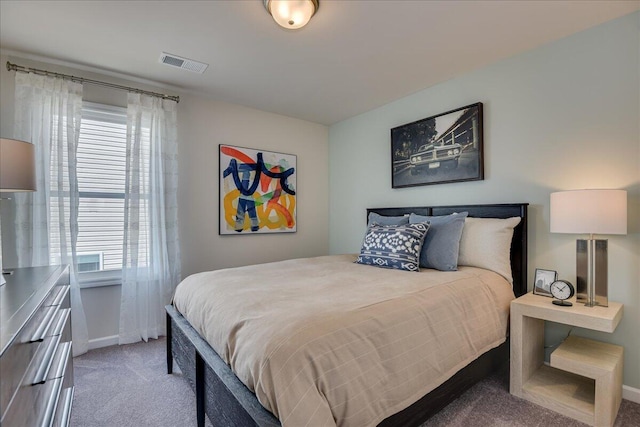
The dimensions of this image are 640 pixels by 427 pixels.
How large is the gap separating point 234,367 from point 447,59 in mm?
2761

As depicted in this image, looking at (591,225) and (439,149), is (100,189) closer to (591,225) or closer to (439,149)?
(439,149)

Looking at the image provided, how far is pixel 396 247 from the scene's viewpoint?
8.05 ft

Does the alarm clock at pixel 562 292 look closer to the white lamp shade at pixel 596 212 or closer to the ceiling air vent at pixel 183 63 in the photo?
the white lamp shade at pixel 596 212

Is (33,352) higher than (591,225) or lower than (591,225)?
lower

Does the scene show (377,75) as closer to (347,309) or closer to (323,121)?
(323,121)

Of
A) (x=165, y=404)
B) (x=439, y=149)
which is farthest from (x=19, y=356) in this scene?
(x=439, y=149)

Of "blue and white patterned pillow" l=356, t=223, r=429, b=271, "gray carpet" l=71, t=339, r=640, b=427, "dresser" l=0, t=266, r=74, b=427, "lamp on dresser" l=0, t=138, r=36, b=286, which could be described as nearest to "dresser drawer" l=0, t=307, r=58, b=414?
"dresser" l=0, t=266, r=74, b=427

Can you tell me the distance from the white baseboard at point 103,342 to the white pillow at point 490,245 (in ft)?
10.5

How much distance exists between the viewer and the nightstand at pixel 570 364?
1653 millimetres

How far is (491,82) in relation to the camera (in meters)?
2.65

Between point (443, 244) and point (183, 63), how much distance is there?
269 cm

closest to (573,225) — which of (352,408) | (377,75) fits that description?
(352,408)

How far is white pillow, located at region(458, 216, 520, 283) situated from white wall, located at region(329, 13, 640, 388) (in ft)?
0.93

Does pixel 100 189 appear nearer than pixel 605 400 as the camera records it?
No
